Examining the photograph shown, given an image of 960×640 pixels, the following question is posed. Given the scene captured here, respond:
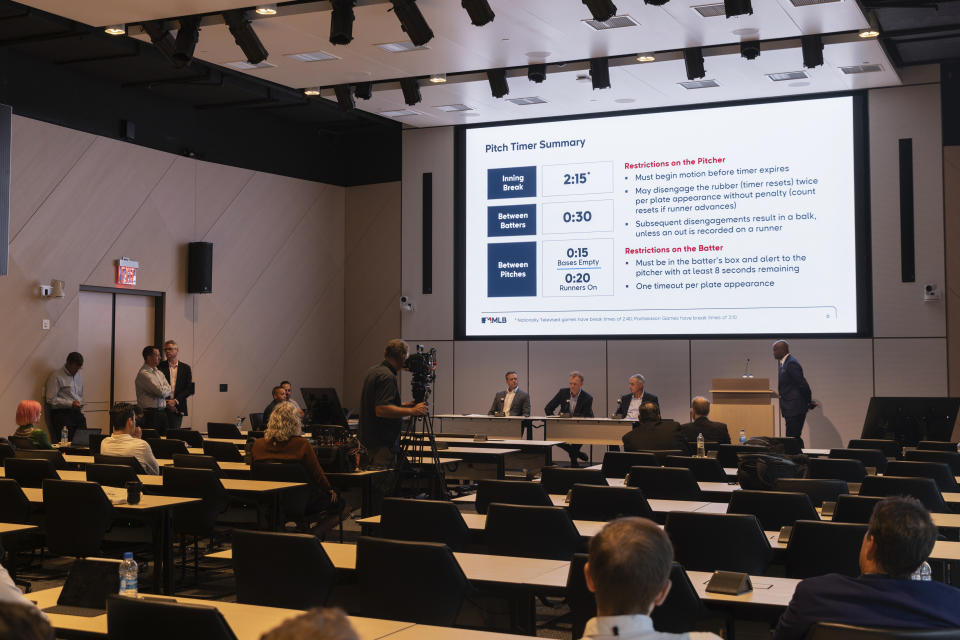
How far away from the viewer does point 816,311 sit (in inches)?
479

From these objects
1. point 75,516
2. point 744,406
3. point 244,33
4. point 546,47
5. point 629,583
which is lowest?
point 75,516

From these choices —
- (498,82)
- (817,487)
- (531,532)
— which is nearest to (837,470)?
(817,487)

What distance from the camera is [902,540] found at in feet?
8.62

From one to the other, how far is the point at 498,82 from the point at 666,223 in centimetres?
302

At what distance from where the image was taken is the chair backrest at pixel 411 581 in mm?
3469

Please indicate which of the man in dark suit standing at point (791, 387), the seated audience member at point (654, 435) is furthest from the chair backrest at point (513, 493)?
the man in dark suit standing at point (791, 387)

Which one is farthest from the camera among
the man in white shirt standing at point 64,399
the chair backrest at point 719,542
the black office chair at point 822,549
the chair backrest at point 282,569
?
the man in white shirt standing at point 64,399

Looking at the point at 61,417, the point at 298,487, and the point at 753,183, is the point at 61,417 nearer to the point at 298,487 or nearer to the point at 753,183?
the point at 298,487

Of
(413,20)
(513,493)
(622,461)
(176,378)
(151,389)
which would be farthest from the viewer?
(176,378)

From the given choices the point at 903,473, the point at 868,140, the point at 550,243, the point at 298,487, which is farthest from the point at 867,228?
the point at 298,487

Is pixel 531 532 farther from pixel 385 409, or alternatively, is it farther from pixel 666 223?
pixel 666 223

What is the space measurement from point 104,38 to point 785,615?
10.1 m

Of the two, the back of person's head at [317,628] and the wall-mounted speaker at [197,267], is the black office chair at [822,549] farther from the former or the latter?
the wall-mounted speaker at [197,267]

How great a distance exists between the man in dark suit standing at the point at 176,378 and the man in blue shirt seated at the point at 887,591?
1049cm
